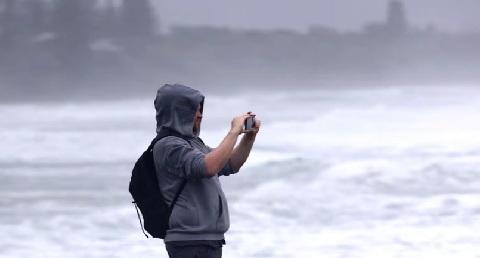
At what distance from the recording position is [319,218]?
9.17m

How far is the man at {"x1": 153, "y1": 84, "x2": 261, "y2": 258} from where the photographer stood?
378 cm

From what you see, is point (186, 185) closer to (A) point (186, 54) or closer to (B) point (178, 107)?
(B) point (178, 107)

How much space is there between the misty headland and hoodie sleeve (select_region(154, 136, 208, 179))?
2110 cm

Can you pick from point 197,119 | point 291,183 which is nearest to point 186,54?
point 291,183

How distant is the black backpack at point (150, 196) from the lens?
12.5 feet

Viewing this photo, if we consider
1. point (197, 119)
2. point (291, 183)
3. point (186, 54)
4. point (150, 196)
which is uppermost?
point (186, 54)

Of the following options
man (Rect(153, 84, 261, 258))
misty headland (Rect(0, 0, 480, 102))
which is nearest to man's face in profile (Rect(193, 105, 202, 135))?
man (Rect(153, 84, 261, 258))

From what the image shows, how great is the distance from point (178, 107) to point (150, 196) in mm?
265

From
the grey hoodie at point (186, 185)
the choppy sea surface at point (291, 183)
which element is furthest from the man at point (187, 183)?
the choppy sea surface at point (291, 183)

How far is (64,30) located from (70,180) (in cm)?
1542

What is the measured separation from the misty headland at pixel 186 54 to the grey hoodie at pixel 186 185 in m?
21.1

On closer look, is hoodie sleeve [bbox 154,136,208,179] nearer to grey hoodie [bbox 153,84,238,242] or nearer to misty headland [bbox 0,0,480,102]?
grey hoodie [bbox 153,84,238,242]

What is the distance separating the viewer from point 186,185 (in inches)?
149

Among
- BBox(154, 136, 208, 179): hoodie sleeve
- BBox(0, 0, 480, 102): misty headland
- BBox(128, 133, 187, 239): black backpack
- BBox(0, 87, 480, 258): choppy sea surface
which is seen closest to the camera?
BBox(154, 136, 208, 179): hoodie sleeve
